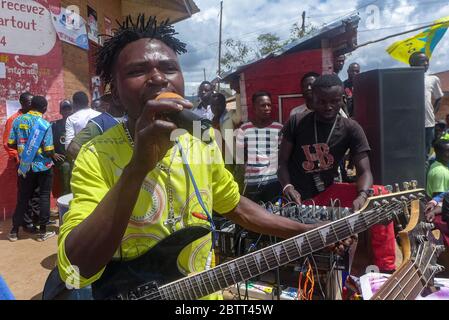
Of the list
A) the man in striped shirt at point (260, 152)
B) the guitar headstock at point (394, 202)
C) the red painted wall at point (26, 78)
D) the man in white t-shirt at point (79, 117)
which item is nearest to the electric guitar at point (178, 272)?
the guitar headstock at point (394, 202)

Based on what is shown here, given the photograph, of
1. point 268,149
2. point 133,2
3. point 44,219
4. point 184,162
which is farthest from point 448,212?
point 133,2

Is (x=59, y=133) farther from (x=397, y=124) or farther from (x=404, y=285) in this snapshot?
(x=404, y=285)

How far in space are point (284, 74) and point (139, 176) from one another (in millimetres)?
5140

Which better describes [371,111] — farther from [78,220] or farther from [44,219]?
[44,219]

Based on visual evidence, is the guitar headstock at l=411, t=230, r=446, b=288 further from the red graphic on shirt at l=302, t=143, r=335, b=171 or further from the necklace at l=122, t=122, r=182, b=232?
the red graphic on shirt at l=302, t=143, r=335, b=171

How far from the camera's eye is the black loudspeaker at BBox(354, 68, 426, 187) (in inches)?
169

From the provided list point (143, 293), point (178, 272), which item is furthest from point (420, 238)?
point (143, 293)

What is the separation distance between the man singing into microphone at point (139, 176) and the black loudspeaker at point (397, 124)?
3.27 metres

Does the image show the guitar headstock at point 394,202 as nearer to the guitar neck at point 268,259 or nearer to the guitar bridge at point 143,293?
the guitar neck at point 268,259

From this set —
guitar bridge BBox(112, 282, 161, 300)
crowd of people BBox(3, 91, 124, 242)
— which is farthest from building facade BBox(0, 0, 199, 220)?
guitar bridge BBox(112, 282, 161, 300)

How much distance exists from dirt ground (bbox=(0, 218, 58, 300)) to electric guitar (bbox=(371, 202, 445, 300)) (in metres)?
3.15

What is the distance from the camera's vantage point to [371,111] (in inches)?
175

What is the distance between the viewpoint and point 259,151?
4.31 metres
